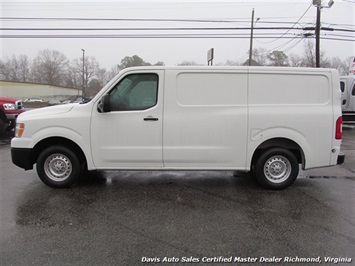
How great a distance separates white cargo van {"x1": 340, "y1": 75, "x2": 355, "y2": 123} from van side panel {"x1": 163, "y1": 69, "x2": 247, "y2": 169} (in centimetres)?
1156

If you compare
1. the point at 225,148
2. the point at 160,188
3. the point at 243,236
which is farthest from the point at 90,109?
the point at 243,236

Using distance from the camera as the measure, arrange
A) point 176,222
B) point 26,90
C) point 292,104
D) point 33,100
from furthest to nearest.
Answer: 1. point 26,90
2. point 33,100
3. point 292,104
4. point 176,222

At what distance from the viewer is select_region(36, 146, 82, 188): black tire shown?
4.72 metres

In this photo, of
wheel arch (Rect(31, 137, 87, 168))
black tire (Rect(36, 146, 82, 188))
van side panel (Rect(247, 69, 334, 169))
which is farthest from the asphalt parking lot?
van side panel (Rect(247, 69, 334, 169))

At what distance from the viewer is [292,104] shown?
461cm

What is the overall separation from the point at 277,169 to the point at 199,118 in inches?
65.5

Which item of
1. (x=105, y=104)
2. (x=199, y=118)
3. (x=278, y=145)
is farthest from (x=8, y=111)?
(x=278, y=145)

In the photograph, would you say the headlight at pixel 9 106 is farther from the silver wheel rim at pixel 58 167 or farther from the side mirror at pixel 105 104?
the side mirror at pixel 105 104

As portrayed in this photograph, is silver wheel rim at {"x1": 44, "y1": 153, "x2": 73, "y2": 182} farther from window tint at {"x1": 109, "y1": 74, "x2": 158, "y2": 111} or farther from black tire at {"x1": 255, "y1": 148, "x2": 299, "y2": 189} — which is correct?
black tire at {"x1": 255, "y1": 148, "x2": 299, "y2": 189}

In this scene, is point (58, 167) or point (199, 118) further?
point (58, 167)

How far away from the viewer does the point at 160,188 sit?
490 centimetres

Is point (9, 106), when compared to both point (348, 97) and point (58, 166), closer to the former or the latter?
point (58, 166)

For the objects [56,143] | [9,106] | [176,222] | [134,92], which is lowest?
[176,222]

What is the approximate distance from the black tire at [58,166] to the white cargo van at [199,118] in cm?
24
